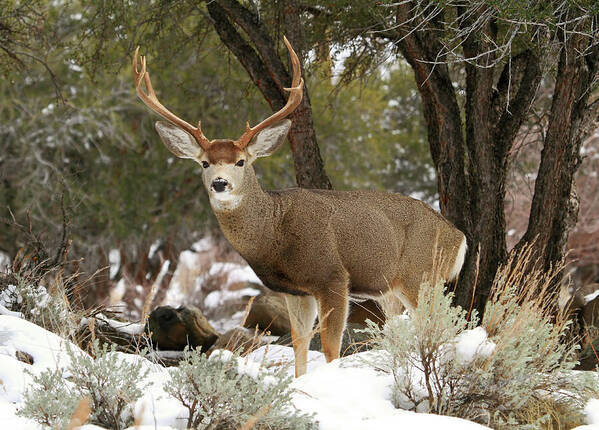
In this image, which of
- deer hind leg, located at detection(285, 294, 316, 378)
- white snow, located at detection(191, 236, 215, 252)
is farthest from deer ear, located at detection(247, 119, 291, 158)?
white snow, located at detection(191, 236, 215, 252)

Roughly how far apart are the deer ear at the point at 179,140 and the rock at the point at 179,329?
146 inches

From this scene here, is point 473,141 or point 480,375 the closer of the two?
point 480,375

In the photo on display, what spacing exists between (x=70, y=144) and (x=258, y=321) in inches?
351

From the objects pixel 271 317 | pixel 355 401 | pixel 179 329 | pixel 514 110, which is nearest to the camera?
pixel 355 401

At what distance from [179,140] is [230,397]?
3.11m

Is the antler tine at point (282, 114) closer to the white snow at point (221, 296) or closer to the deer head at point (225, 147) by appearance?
the deer head at point (225, 147)

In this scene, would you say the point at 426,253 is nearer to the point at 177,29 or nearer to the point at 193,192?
the point at 177,29

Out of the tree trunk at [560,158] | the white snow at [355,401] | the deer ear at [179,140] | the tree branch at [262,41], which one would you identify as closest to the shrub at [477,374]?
the white snow at [355,401]

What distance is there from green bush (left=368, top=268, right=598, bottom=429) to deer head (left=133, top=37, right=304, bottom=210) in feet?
6.46

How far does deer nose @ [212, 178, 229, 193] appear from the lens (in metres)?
6.24

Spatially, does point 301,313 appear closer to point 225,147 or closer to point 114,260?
point 225,147

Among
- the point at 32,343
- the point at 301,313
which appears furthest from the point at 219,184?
the point at 32,343

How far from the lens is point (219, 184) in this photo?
624cm

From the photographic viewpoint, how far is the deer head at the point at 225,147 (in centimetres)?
643
